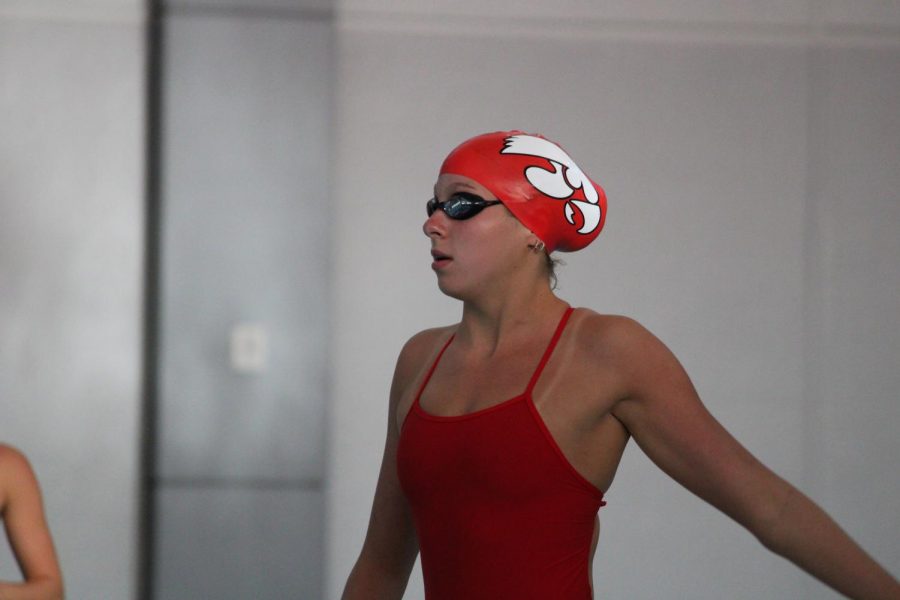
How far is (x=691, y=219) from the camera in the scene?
4.89 metres

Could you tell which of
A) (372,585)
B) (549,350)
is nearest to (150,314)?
(372,585)

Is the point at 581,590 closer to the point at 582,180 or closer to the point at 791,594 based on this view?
the point at 582,180

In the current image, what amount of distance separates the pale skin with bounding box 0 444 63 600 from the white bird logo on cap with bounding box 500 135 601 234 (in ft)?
4.15

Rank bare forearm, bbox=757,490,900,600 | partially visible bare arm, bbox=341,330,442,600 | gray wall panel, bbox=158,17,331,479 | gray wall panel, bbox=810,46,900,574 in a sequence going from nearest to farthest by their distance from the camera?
bare forearm, bbox=757,490,900,600, partially visible bare arm, bbox=341,330,442,600, gray wall panel, bbox=158,17,331,479, gray wall panel, bbox=810,46,900,574

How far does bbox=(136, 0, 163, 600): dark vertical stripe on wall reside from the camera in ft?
14.6

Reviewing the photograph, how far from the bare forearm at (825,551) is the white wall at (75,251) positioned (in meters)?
3.12

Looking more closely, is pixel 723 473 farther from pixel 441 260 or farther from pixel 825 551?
pixel 441 260

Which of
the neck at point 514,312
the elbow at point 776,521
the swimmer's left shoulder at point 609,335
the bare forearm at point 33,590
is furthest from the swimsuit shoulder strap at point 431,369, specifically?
the bare forearm at point 33,590

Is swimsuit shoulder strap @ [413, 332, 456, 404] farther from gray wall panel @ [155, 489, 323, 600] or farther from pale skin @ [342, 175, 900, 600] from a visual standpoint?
gray wall panel @ [155, 489, 323, 600]

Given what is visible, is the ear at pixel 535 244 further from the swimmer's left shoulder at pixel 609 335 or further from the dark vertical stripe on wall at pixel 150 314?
the dark vertical stripe on wall at pixel 150 314

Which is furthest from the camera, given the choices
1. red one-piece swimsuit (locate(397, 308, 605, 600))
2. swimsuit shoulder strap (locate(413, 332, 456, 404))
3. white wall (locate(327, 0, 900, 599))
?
white wall (locate(327, 0, 900, 599))

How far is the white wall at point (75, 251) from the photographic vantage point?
14.7 feet

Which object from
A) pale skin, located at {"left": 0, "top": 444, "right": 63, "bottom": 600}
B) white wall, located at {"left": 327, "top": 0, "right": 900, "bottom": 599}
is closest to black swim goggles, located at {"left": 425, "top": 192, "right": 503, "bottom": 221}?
pale skin, located at {"left": 0, "top": 444, "right": 63, "bottom": 600}

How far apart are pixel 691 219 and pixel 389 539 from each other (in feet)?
9.13
